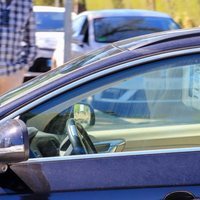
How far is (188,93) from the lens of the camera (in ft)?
9.30

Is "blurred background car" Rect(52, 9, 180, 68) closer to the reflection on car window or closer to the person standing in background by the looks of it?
the person standing in background

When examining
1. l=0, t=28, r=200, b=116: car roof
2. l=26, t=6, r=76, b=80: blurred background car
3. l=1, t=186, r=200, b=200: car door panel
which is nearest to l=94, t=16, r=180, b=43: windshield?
l=26, t=6, r=76, b=80: blurred background car

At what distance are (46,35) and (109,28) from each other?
1947mm

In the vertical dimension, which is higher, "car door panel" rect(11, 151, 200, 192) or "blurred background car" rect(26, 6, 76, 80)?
"car door panel" rect(11, 151, 200, 192)

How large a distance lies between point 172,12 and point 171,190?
1944cm

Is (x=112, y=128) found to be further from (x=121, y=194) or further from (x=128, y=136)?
(x=121, y=194)

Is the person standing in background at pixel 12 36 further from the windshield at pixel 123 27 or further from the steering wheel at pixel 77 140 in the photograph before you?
the windshield at pixel 123 27

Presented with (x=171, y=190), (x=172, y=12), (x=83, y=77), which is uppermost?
(x=83, y=77)

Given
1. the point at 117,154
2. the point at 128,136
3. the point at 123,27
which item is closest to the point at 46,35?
the point at 123,27

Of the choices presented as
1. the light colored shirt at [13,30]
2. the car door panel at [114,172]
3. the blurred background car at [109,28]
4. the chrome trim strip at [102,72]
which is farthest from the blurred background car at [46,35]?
the car door panel at [114,172]

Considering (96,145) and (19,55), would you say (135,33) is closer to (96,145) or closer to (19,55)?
(19,55)

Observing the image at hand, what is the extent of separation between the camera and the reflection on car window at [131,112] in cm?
266

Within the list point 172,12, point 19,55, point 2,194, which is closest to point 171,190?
point 2,194

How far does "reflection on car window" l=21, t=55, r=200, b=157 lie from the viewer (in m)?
2.66
